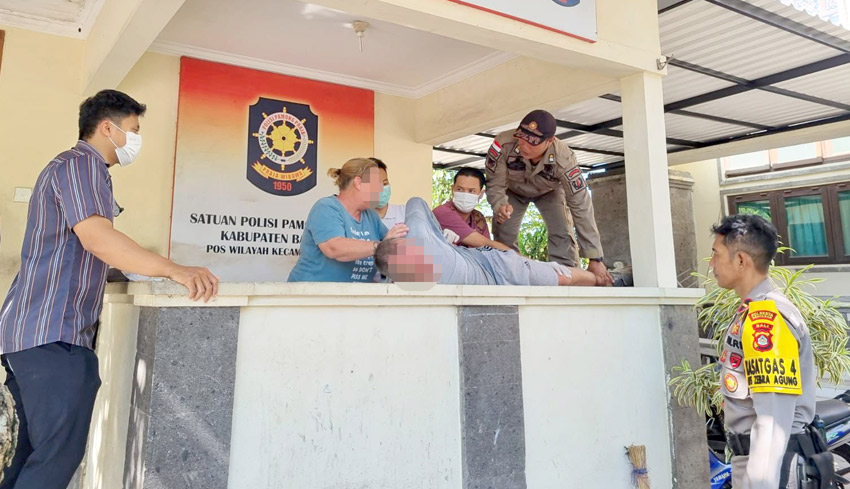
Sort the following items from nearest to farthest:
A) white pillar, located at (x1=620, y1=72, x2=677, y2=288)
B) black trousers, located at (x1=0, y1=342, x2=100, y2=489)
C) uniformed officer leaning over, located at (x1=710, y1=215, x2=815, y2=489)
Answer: black trousers, located at (x1=0, y1=342, x2=100, y2=489)
uniformed officer leaning over, located at (x1=710, y1=215, x2=815, y2=489)
white pillar, located at (x1=620, y1=72, x2=677, y2=288)

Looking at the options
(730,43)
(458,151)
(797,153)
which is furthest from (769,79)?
(797,153)

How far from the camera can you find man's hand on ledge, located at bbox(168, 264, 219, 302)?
2054 millimetres

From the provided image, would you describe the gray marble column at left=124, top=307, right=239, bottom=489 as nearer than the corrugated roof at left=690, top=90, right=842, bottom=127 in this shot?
Yes

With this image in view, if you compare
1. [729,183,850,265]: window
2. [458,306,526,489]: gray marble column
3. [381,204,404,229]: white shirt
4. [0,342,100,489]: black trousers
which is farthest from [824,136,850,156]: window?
[0,342,100,489]: black trousers

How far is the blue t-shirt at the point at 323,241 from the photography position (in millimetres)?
2811

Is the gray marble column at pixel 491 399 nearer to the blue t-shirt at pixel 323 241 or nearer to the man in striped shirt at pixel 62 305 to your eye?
the blue t-shirt at pixel 323 241

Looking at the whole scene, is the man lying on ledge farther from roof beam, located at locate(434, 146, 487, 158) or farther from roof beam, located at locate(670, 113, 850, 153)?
roof beam, located at locate(670, 113, 850, 153)

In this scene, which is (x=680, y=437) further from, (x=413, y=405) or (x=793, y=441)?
(x=413, y=405)

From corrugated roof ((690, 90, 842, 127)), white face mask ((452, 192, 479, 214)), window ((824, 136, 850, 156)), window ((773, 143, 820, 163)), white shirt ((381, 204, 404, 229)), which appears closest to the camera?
white face mask ((452, 192, 479, 214))

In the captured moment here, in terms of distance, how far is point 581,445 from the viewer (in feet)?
10.3

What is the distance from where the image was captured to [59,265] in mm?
2125

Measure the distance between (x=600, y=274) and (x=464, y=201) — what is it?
1045mm

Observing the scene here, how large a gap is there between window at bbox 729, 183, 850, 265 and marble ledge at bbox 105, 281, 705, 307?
8.06 meters

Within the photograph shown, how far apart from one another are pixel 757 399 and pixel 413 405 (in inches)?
54.1
